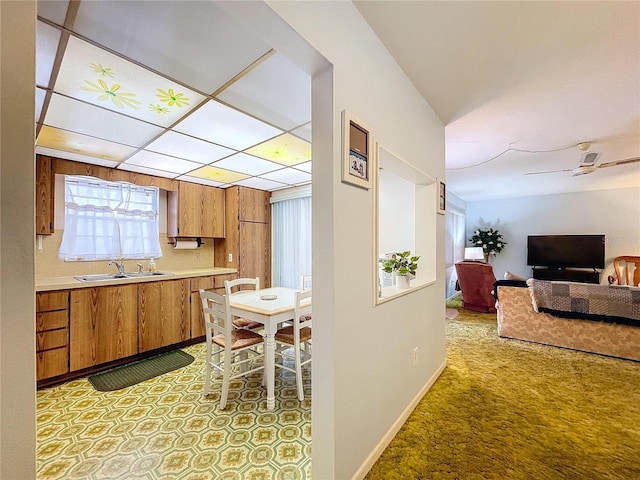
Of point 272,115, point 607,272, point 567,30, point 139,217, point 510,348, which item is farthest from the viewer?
point 607,272

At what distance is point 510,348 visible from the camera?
129 inches

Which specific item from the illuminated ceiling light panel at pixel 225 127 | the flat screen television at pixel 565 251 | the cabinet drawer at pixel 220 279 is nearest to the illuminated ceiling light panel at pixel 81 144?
the illuminated ceiling light panel at pixel 225 127

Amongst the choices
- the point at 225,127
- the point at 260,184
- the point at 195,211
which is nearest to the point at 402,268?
the point at 225,127

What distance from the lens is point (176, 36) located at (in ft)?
4.25

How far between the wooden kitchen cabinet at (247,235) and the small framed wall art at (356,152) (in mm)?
3162

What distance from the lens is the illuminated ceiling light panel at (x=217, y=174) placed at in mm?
3338

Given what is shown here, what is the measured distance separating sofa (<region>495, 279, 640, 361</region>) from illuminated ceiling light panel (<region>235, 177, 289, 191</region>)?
355 centimetres

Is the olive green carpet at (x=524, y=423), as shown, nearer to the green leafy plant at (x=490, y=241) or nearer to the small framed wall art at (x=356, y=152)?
the small framed wall art at (x=356, y=152)

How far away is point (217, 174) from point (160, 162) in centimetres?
69

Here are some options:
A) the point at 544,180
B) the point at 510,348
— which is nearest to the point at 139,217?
the point at 510,348

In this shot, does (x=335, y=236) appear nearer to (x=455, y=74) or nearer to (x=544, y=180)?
(x=455, y=74)

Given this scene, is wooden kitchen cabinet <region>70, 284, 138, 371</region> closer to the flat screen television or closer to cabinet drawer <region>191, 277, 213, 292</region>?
cabinet drawer <region>191, 277, 213, 292</region>

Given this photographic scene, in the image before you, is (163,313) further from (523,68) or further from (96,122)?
(523,68)

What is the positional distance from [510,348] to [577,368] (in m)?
0.62
